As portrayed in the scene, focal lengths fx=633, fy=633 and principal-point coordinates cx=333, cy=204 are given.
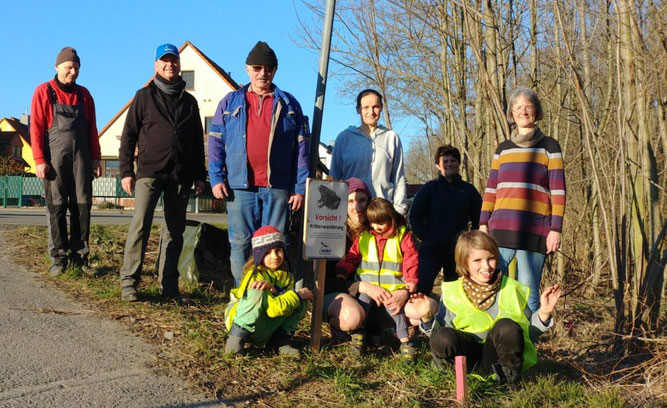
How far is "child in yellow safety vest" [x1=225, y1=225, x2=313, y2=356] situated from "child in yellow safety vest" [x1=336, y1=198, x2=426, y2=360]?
0.44 meters

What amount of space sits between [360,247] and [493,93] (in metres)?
1.68

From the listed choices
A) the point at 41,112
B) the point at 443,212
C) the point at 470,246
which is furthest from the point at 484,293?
the point at 41,112

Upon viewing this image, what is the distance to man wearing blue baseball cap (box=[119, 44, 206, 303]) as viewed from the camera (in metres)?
5.14

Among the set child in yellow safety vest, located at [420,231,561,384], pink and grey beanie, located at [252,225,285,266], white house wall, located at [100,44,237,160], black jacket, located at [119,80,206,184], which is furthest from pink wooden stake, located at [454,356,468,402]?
white house wall, located at [100,44,237,160]

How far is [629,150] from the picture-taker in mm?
4637

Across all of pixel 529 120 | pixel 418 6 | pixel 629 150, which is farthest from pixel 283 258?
pixel 418 6

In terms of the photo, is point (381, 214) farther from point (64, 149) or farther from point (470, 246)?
point (64, 149)

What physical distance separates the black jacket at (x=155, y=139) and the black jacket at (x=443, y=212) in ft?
6.54

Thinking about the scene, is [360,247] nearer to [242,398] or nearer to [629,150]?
[242,398]

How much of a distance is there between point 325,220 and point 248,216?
75 centimetres

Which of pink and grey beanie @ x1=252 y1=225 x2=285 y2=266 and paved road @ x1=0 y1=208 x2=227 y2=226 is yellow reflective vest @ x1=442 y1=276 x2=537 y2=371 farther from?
paved road @ x1=0 y1=208 x2=227 y2=226

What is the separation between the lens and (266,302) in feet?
13.1

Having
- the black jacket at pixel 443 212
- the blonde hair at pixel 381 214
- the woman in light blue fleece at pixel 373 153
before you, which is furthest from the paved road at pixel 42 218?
the blonde hair at pixel 381 214

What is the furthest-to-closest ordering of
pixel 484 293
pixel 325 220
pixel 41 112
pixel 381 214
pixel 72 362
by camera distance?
pixel 41 112 → pixel 381 214 → pixel 325 220 → pixel 484 293 → pixel 72 362
